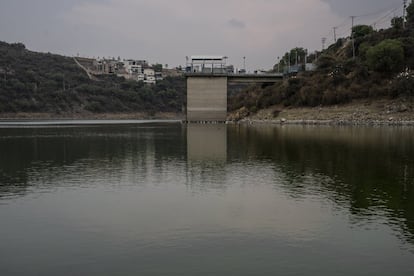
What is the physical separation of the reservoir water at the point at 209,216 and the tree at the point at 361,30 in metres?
94.1

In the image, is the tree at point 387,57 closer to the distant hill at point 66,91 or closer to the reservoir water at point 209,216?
the reservoir water at point 209,216

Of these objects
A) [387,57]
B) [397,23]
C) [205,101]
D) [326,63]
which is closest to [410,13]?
[397,23]

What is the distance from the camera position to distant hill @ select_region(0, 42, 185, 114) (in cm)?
14625

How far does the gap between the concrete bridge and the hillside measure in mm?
4110

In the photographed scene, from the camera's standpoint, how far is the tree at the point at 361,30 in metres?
120

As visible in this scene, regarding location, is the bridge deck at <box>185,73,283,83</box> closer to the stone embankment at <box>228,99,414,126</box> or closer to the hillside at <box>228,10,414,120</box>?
the hillside at <box>228,10,414,120</box>

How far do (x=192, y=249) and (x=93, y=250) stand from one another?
2696 mm

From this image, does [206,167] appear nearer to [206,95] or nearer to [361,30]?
[206,95]

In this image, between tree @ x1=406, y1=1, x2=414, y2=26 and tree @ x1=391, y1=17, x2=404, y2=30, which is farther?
tree @ x1=406, y1=1, x2=414, y2=26

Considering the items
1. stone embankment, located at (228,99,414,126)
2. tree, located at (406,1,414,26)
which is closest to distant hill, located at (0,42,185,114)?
stone embankment, located at (228,99,414,126)

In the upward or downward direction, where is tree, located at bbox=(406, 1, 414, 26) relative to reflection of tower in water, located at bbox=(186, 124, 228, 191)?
upward

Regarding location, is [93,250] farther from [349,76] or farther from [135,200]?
[349,76]

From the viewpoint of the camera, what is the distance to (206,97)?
103 meters

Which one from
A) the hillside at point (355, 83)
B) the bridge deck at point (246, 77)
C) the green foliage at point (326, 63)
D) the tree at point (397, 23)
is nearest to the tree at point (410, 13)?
the tree at point (397, 23)
